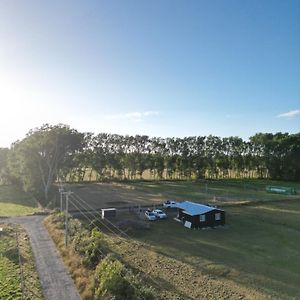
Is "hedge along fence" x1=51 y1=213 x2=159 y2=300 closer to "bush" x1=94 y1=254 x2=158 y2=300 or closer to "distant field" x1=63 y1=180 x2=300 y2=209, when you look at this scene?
"bush" x1=94 y1=254 x2=158 y2=300

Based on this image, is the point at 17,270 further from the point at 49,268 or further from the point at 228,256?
the point at 228,256

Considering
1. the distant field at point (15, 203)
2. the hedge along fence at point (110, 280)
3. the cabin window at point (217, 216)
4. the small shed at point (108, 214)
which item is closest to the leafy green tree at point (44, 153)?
the distant field at point (15, 203)

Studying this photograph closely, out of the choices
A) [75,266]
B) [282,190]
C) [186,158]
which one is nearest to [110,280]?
[75,266]

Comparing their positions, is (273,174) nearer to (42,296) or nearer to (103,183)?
(103,183)

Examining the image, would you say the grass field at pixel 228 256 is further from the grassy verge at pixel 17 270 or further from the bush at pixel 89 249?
the grassy verge at pixel 17 270

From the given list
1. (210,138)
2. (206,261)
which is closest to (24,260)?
(206,261)

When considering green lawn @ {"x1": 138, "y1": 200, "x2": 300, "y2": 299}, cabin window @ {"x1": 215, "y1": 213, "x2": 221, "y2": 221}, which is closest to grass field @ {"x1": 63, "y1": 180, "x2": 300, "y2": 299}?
green lawn @ {"x1": 138, "y1": 200, "x2": 300, "y2": 299}
